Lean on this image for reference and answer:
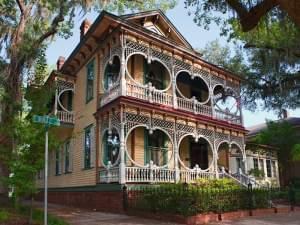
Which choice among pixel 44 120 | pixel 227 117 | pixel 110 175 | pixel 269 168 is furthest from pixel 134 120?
pixel 269 168

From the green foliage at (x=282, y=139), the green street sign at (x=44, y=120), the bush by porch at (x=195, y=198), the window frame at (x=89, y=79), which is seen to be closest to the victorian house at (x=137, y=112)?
the window frame at (x=89, y=79)

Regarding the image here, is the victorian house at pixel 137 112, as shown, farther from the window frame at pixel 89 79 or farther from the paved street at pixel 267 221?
the paved street at pixel 267 221

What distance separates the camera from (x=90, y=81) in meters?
19.9

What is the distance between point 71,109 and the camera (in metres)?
22.4

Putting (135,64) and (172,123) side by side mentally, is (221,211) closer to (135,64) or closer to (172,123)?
(172,123)

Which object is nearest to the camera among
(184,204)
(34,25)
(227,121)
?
(184,204)

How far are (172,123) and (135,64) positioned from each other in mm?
3639

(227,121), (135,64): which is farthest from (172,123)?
(227,121)

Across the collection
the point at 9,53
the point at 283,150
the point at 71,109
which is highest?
the point at 9,53

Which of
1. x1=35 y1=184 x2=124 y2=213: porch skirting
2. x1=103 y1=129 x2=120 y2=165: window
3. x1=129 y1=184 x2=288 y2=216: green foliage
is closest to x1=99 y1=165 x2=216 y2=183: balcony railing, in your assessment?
x1=35 y1=184 x2=124 y2=213: porch skirting

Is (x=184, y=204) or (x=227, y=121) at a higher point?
(x=227, y=121)

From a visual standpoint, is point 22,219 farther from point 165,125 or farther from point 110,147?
point 165,125

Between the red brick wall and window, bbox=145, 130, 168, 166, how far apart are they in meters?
2.83

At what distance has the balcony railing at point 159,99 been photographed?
16125mm
